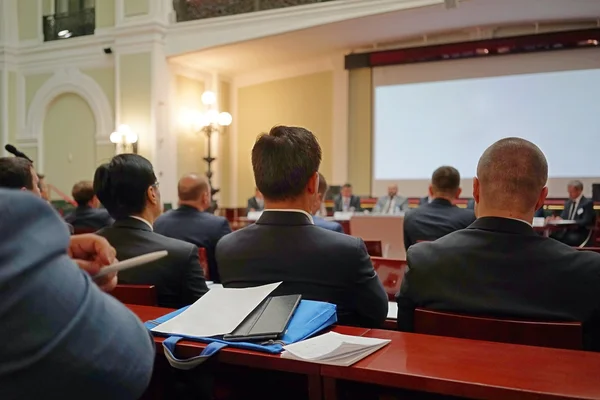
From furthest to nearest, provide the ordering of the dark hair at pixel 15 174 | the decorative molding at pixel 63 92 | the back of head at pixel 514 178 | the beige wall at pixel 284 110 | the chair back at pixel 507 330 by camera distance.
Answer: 1. the beige wall at pixel 284 110
2. the decorative molding at pixel 63 92
3. the dark hair at pixel 15 174
4. the back of head at pixel 514 178
5. the chair back at pixel 507 330

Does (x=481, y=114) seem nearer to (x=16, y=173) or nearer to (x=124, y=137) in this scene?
(x=124, y=137)

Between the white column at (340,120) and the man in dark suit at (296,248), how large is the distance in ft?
25.5

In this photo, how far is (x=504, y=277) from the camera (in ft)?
4.75

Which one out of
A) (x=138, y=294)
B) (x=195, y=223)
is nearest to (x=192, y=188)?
(x=195, y=223)

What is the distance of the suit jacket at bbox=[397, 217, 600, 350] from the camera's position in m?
1.40

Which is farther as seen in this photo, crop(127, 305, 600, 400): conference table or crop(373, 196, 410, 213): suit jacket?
crop(373, 196, 410, 213): suit jacket

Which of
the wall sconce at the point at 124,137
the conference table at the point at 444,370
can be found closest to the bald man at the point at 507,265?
the conference table at the point at 444,370

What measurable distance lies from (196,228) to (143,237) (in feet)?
3.97

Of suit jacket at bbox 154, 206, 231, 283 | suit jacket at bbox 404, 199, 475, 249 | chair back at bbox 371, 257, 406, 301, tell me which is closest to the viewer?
chair back at bbox 371, 257, 406, 301

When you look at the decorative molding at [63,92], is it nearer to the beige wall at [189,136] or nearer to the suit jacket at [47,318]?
the beige wall at [189,136]

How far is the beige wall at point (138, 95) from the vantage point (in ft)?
29.4

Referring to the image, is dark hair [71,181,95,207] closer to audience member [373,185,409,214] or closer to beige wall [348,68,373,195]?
audience member [373,185,409,214]

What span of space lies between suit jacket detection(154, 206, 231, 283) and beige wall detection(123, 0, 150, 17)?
6.46 meters

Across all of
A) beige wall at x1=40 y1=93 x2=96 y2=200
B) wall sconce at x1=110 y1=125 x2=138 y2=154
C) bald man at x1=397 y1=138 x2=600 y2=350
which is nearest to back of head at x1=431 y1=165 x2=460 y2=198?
bald man at x1=397 y1=138 x2=600 y2=350
